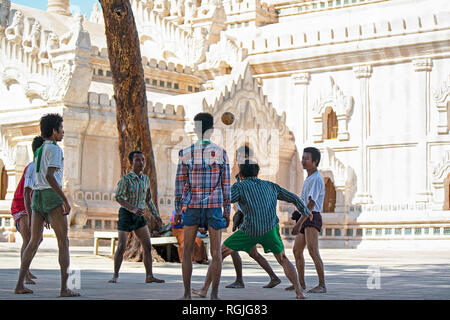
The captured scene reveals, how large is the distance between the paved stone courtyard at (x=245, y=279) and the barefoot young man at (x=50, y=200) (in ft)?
1.31

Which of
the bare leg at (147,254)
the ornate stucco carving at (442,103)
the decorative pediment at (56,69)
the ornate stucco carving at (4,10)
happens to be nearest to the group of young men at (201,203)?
the bare leg at (147,254)

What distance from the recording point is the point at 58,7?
42188 millimetres

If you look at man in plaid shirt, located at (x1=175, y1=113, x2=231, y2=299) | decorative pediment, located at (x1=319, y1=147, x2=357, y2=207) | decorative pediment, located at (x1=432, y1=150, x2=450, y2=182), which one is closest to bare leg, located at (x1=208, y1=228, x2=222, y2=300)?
man in plaid shirt, located at (x1=175, y1=113, x2=231, y2=299)

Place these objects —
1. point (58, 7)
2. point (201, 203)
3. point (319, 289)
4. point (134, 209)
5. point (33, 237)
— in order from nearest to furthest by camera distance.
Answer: point (201, 203)
point (33, 237)
point (319, 289)
point (134, 209)
point (58, 7)

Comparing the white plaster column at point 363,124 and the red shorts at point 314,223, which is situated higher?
the white plaster column at point 363,124

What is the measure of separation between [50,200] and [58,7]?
33.2 meters

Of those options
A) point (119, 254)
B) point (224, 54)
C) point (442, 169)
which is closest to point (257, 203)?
point (119, 254)

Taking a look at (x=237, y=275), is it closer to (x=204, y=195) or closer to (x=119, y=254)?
(x=119, y=254)

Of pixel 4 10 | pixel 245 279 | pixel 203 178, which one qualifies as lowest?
pixel 245 279

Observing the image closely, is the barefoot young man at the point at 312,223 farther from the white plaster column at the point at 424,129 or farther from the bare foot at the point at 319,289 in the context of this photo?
the white plaster column at the point at 424,129

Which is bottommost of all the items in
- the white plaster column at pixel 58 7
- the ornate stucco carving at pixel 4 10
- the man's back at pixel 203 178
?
the man's back at pixel 203 178

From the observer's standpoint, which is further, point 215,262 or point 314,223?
point 314,223

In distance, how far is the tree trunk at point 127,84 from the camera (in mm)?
18203

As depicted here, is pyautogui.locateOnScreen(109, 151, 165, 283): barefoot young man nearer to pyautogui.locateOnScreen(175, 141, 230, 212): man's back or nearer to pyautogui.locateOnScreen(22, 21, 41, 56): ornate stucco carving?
pyautogui.locateOnScreen(175, 141, 230, 212): man's back
